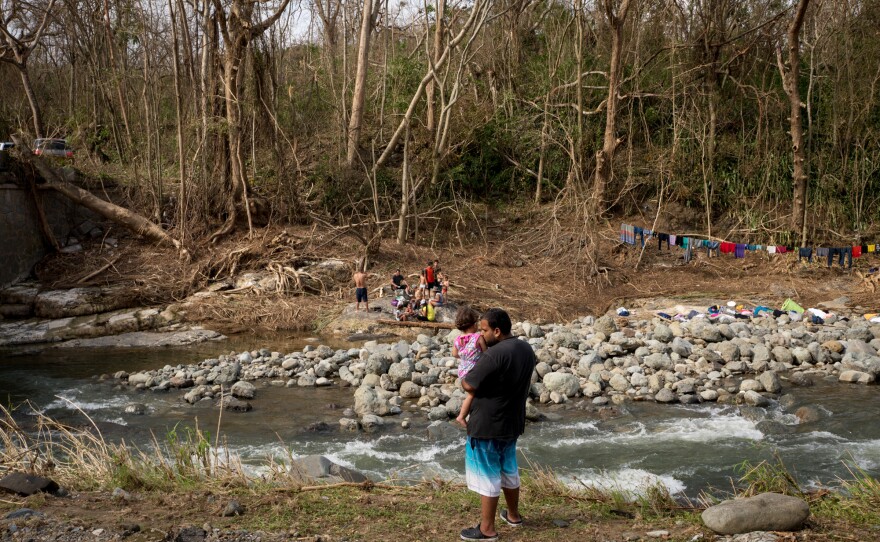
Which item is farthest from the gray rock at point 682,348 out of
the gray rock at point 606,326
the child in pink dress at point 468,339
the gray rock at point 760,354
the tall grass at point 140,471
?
the tall grass at point 140,471

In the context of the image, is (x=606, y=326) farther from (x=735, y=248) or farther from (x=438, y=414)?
(x=735, y=248)

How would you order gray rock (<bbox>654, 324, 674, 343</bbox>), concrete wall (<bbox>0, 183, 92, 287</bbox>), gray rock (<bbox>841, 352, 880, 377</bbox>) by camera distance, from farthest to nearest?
1. concrete wall (<bbox>0, 183, 92, 287</bbox>)
2. gray rock (<bbox>654, 324, 674, 343</bbox>)
3. gray rock (<bbox>841, 352, 880, 377</bbox>)

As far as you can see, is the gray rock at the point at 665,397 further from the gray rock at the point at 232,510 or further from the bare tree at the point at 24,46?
the bare tree at the point at 24,46

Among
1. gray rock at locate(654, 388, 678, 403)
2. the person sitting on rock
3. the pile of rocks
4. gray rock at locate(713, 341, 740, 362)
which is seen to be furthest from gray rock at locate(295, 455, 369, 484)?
the person sitting on rock

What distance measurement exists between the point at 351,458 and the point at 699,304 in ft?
32.5

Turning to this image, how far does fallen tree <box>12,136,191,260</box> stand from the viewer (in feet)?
61.2

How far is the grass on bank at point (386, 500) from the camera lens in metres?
4.88

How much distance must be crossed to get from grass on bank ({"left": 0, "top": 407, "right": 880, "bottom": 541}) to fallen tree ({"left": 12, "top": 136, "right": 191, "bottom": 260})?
13087 mm

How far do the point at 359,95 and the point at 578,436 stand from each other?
1466 centimetres

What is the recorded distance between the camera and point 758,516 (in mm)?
4598

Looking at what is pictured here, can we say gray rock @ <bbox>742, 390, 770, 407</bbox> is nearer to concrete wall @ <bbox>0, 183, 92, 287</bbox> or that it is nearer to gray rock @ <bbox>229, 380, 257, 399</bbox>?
gray rock @ <bbox>229, 380, 257, 399</bbox>

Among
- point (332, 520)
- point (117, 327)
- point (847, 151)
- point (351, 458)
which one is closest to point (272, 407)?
point (351, 458)

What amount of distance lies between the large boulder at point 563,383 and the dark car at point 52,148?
1479 centimetres

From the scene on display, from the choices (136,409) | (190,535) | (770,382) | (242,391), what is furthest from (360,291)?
(190,535)
